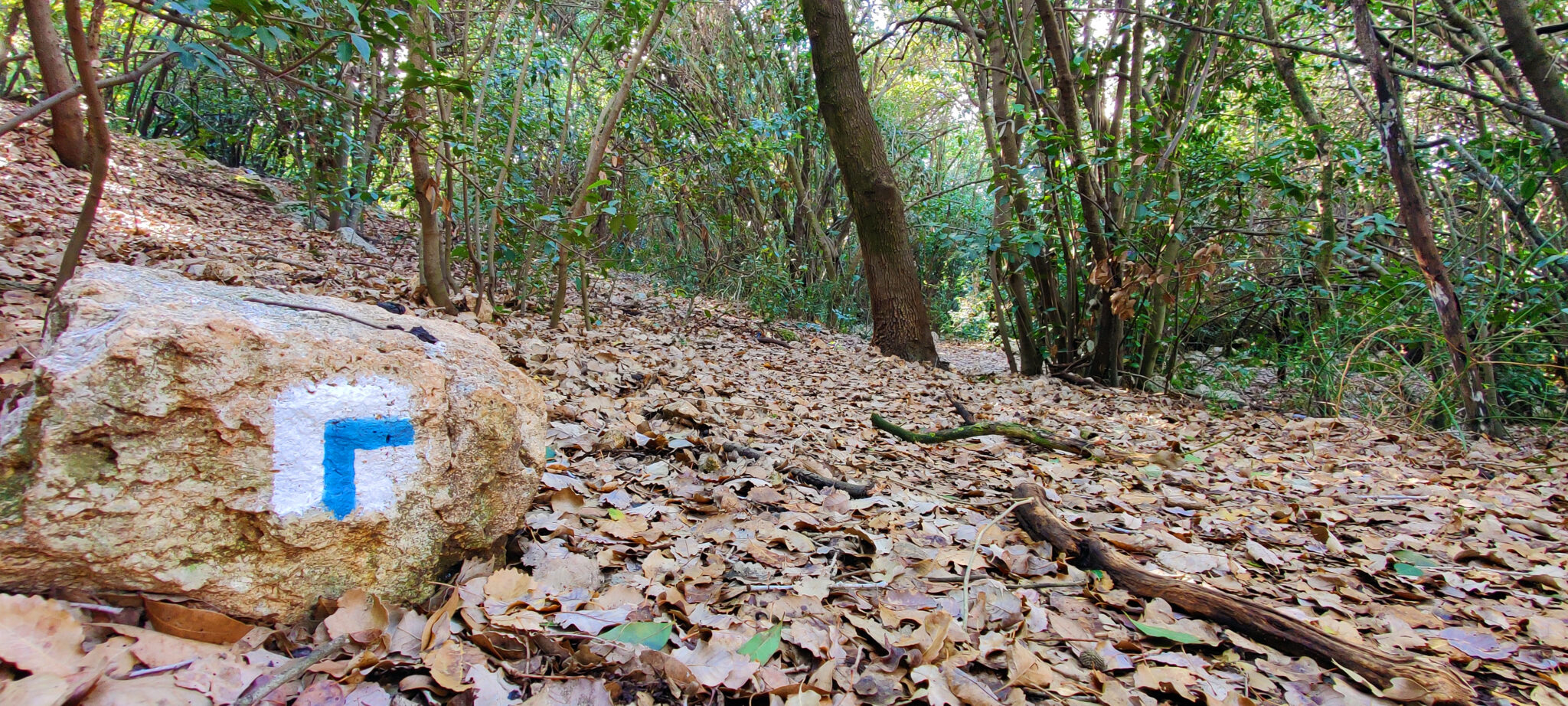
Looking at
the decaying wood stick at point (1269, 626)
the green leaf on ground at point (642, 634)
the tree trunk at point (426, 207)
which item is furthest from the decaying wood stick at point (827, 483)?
the tree trunk at point (426, 207)

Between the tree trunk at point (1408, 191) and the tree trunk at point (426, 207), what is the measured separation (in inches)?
178


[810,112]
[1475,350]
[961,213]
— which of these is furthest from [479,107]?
[961,213]

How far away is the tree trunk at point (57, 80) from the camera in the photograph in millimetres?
2451

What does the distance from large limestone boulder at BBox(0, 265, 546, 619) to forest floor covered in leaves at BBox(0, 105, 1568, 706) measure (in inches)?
2.6

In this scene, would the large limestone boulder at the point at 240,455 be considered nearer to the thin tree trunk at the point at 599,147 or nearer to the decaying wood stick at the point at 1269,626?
the decaying wood stick at the point at 1269,626

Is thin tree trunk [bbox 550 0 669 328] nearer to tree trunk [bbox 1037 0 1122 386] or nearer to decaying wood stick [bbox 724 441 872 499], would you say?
decaying wood stick [bbox 724 441 872 499]

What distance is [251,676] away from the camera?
1051 mm

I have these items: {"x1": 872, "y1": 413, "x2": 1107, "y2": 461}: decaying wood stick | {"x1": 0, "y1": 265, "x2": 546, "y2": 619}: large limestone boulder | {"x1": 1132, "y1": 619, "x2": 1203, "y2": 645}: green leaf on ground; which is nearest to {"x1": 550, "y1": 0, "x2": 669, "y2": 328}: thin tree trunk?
{"x1": 872, "y1": 413, "x2": 1107, "y2": 461}: decaying wood stick

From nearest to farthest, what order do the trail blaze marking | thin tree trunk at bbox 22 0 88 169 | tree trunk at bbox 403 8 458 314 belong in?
the trail blaze marking → thin tree trunk at bbox 22 0 88 169 → tree trunk at bbox 403 8 458 314

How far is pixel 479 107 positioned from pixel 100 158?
73.6 inches

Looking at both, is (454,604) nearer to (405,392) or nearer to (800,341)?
(405,392)

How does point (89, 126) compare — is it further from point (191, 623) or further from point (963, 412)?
point (963, 412)

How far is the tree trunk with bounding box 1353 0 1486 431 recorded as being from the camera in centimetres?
348

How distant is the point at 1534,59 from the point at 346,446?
17.2 ft
